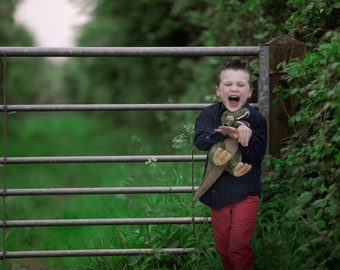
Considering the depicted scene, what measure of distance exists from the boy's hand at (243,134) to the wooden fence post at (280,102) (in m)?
0.75

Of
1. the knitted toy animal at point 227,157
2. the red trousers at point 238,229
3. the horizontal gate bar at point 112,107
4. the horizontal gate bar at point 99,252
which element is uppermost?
the horizontal gate bar at point 112,107

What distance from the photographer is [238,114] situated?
3.85 meters

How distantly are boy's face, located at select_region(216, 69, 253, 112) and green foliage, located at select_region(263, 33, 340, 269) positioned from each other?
14.6 inches

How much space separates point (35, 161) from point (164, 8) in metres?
11.2

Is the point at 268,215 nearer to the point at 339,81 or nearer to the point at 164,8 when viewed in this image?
the point at 339,81

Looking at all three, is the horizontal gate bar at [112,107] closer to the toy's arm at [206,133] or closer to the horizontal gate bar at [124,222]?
the toy's arm at [206,133]

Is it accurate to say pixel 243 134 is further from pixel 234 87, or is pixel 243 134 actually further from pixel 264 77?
pixel 264 77

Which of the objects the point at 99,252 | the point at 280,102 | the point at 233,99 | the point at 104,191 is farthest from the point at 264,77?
the point at 99,252

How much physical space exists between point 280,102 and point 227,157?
875 mm

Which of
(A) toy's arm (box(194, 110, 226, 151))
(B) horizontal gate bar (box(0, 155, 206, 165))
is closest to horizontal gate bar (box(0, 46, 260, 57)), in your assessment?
(A) toy's arm (box(194, 110, 226, 151))

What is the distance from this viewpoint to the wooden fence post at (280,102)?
14.6ft

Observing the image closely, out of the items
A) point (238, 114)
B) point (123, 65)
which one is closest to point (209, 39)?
point (238, 114)

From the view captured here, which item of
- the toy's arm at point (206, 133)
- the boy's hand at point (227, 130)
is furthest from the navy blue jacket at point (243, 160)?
the boy's hand at point (227, 130)

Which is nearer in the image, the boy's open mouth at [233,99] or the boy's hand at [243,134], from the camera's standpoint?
the boy's hand at [243,134]
